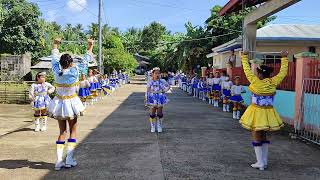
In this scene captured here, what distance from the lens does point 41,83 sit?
1196 cm

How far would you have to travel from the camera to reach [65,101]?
7.50 meters

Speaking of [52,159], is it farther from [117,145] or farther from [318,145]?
[318,145]

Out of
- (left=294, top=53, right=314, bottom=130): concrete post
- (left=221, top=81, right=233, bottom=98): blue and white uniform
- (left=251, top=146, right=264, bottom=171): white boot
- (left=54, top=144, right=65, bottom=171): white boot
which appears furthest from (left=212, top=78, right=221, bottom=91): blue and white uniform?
(left=54, top=144, right=65, bottom=171): white boot

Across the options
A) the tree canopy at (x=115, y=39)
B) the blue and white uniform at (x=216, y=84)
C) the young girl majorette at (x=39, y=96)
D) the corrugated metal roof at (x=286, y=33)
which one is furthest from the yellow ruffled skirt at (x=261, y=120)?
the tree canopy at (x=115, y=39)

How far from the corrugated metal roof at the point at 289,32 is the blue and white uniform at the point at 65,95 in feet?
59.0

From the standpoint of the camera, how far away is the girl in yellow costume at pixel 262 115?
748 centimetres

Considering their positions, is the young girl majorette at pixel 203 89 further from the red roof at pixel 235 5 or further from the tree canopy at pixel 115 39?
the tree canopy at pixel 115 39

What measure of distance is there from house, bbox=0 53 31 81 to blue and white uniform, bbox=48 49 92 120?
34332 millimetres

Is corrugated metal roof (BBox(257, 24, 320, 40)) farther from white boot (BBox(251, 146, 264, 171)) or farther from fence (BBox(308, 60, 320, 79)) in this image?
white boot (BBox(251, 146, 264, 171))

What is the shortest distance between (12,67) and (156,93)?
32.3m

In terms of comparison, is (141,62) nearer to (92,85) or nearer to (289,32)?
(289,32)

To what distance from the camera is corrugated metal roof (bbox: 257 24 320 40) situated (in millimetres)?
24453

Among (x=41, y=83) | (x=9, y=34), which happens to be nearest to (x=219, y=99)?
(x=41, y=83)

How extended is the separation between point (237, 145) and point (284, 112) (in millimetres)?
4538
